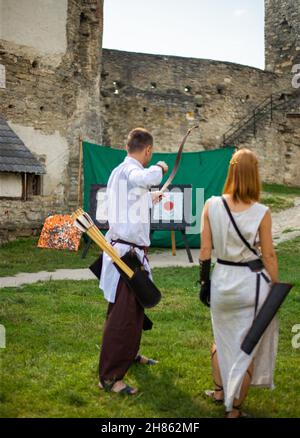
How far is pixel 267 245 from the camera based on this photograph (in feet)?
11.1

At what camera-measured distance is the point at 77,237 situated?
11664mm

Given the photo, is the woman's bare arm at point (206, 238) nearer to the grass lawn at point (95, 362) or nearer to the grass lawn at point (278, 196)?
the grass lawn at point (95, 362)

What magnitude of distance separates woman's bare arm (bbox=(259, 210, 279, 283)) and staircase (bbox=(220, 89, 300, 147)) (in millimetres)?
18887

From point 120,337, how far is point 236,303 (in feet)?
2.90

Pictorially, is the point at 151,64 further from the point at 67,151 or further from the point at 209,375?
the point at 209,375

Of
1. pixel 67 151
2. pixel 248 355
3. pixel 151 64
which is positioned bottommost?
pixel 248 355

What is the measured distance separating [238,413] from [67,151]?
1061 centimetres

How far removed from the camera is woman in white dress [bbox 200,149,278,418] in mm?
3334

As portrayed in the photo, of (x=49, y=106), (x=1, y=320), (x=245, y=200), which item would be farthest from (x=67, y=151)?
(x=245, y=200)

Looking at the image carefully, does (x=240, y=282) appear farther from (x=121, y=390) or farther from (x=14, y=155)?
(x=14, y=155)

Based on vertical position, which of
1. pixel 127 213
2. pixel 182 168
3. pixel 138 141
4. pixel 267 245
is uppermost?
pixel 182 168

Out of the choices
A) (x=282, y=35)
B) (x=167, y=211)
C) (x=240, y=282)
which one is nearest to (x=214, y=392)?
(x=240, y=282)

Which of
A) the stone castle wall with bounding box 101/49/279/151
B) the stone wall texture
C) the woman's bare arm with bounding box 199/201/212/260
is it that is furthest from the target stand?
the stone wall texture

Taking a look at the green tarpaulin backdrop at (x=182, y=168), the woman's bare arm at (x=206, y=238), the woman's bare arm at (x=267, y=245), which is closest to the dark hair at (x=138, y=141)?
the woman's bare arm at (x=206, y=238)
